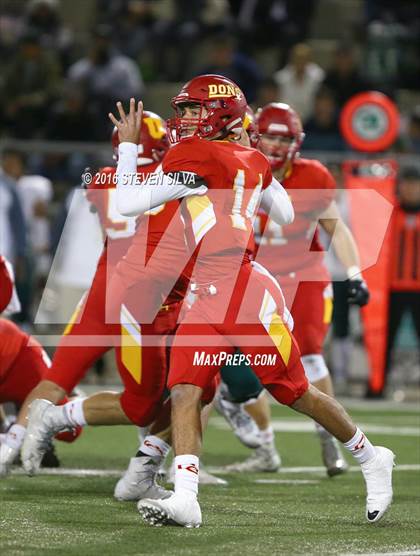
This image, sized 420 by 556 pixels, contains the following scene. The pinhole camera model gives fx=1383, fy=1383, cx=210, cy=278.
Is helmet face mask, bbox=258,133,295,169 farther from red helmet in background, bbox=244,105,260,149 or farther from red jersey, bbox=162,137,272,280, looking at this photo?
red jersey, bbox=162,137,272,280

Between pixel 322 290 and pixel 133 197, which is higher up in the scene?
pixel 133 197

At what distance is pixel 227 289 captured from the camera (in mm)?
5035

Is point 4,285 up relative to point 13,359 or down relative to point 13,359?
up

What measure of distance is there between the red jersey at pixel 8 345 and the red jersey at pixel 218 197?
1.63 meters

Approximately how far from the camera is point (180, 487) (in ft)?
15.8

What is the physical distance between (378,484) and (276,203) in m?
1.13

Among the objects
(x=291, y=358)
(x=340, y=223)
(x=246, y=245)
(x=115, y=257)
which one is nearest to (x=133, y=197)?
(x=246, y=245)

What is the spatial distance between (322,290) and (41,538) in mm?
2681

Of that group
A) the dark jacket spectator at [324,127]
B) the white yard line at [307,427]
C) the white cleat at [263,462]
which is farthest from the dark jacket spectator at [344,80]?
the white cleat at [263,462]

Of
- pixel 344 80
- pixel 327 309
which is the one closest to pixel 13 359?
pixel 327 309

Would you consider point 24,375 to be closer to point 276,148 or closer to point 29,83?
point 276,148

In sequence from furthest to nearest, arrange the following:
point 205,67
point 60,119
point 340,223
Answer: point 205,67 < point 60,119 < point 340,223

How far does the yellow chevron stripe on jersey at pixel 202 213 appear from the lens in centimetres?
509

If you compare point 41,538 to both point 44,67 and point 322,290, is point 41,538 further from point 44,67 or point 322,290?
point 44,67
